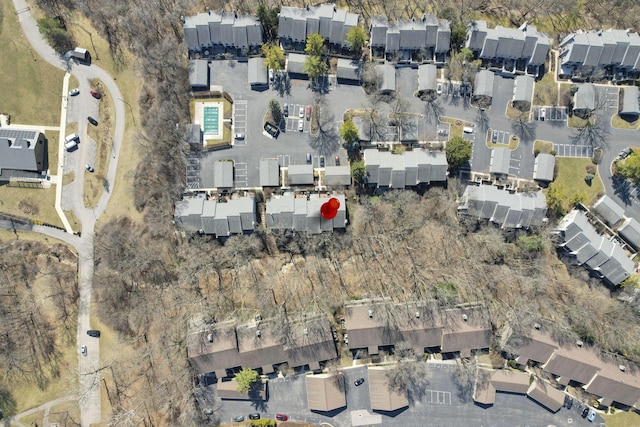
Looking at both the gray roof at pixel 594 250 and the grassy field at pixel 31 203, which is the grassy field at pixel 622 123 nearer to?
the gray roof at pixel 594 250

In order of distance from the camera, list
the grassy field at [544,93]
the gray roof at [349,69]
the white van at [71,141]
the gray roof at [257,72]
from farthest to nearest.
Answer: the grassy field at [544,93] → the white van at [71,141] → the gray roof at [349,69] → the gray roof at [257,72]

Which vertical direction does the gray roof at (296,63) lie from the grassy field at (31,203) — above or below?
above

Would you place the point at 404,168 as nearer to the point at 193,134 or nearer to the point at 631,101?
the point at 193,134

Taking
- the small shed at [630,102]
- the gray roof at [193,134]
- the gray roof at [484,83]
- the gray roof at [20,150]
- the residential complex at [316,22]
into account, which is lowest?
the gray roof at [20,150]

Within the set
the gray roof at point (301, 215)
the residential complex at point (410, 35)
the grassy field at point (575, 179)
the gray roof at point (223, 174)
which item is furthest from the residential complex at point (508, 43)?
the gray roof at point (223, 174)

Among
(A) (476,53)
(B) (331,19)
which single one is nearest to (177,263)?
(B) (331,19)

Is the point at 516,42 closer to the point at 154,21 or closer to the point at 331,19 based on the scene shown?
the point at 331,19
